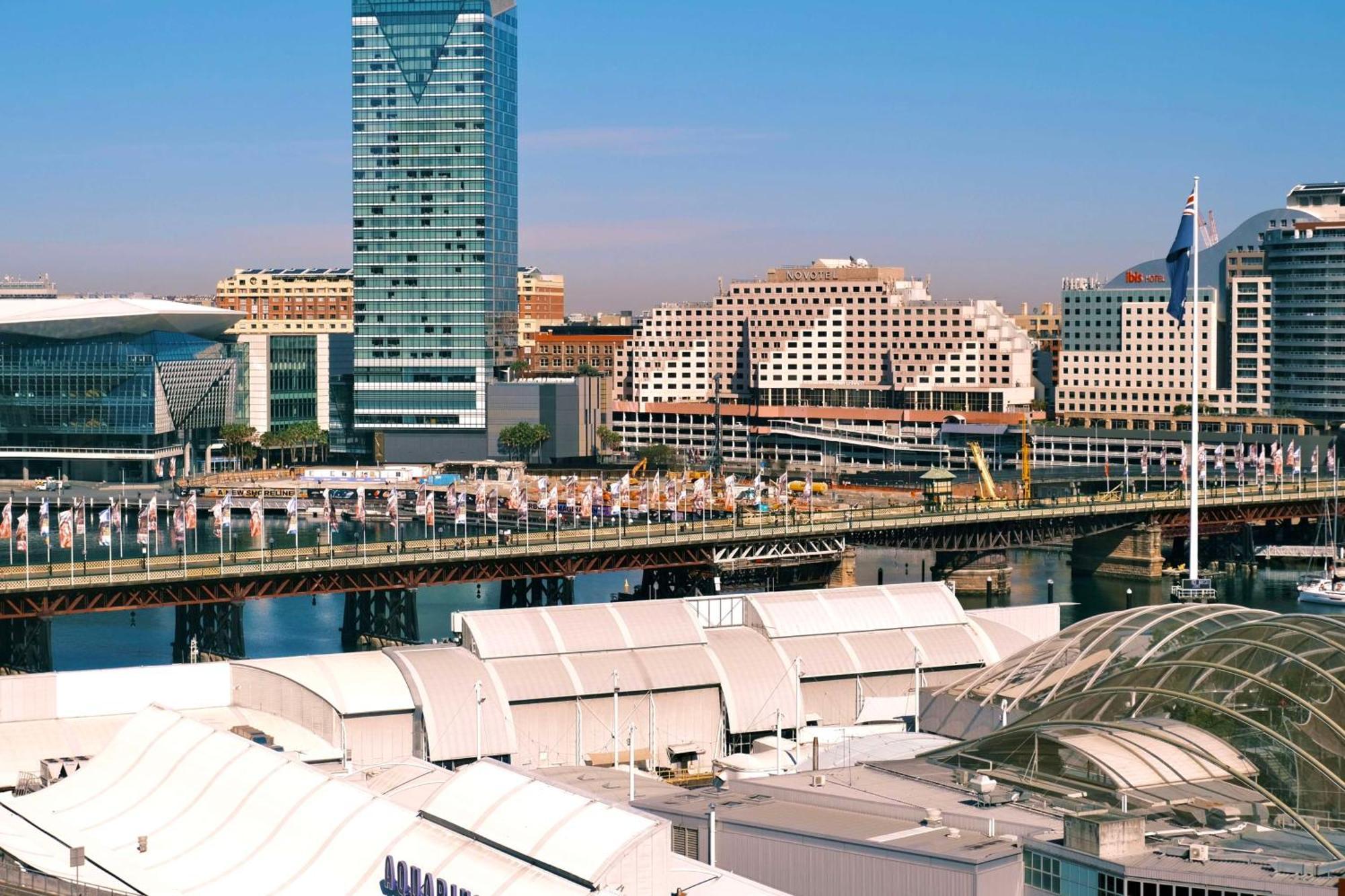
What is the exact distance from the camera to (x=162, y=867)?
41.3m

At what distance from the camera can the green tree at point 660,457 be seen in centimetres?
18700

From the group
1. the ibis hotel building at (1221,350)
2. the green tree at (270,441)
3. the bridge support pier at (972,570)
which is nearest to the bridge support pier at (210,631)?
the bridge support pier at (972,570)

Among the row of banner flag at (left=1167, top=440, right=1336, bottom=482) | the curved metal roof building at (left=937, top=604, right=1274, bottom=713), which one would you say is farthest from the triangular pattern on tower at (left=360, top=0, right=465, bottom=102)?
the curved metal roof building at (left=937, top=604, right=1274, bottom=713)

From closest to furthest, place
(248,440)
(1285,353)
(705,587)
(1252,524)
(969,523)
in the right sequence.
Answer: (705,587) < (969,523) < (1252,524) < (1285,353) < (248,440)

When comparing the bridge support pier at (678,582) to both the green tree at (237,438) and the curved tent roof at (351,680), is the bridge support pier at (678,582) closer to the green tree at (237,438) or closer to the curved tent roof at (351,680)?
the curved tent roof at (351,680)

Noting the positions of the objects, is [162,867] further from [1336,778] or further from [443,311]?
[443,311]

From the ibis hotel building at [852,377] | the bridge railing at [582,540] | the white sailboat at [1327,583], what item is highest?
the ibis hotel building at [852,377]

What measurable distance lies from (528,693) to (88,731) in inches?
495

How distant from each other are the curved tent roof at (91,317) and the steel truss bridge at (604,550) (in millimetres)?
73185

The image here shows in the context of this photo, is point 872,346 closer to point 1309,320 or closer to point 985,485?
point 1309,320

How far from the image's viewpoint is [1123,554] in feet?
423

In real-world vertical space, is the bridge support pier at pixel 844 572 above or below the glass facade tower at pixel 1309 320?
below

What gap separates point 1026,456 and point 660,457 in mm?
41221

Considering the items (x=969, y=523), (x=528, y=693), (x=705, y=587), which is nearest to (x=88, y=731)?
(x=528, y=693)
